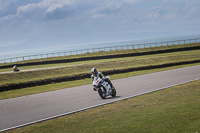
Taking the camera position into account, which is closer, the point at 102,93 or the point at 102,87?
the point at 102,93

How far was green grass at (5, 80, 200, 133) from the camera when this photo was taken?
796 centimetres

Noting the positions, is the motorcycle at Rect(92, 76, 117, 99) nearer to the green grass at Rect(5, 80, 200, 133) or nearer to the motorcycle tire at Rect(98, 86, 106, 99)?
the motorcycle tire at Rect(98, 86, 106, 99)

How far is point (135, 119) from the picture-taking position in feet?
30.2

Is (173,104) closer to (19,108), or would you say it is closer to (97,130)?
(97,130)

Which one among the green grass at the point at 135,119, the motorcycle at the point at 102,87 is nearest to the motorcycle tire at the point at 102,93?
the motorcycle at the point at 102,87

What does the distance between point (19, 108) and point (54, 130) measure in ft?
16.5

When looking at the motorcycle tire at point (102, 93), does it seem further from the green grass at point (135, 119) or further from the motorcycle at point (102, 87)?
the green grass at point (135, 119)

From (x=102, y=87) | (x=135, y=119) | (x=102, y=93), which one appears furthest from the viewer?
(x=102, y=87)

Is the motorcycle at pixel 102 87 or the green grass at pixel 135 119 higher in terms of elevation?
the motorcycle at pixel 102 87

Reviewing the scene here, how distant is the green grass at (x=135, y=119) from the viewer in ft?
26.1

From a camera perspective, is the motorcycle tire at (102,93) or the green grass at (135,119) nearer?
the green grass at (135,119)

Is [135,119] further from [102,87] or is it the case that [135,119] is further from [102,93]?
[102,87]

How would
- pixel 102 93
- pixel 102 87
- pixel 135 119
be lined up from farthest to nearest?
pixel 102 87 < pixel 102 93 < pixel 135 119

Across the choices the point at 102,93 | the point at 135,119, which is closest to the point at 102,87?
the point at 102,93
